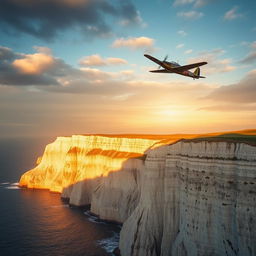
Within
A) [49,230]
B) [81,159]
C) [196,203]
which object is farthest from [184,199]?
[81,159]

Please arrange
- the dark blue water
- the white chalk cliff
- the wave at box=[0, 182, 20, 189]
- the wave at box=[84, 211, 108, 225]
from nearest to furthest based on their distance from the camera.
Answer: the white chalk cliff
the dark blue water
the wave at box=[84, 211, 108, 225]
the wave at box=[0, 182, 20, 189]

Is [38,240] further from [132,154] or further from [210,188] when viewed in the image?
[210,188]

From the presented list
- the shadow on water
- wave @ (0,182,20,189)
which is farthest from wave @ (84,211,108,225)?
wave @ (0,182,20,189)

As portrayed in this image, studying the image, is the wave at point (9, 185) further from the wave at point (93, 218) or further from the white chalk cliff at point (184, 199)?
the white chalk cliff at point (184, 199)

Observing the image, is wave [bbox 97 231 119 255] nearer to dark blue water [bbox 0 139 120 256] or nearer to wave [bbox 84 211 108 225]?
dark blue water [bbox 0 139 120 256]

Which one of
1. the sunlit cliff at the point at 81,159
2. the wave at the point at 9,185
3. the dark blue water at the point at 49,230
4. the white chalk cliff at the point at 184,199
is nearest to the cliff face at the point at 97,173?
the sunlit cliff at the point at 81,159

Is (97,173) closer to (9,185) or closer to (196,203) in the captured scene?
(9,185)

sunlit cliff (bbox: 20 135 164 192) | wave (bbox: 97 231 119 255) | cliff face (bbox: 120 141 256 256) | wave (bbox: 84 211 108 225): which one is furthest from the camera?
sunlit cliff (bbox: 20 135 164 192)
